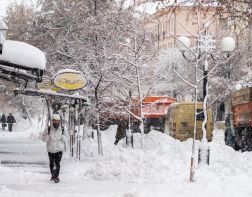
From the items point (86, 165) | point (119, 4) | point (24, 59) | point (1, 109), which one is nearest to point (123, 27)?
point (119, 4)

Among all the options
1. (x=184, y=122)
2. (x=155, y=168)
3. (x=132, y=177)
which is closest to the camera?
(x=132, y=177)

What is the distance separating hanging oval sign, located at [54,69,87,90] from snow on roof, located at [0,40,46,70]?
5173 millimetres

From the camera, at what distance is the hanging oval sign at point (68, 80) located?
61.4 ft

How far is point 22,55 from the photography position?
13.1 meters

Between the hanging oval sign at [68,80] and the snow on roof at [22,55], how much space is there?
5.17 m

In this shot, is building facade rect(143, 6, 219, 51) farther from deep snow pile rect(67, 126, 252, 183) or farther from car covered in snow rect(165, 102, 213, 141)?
deep snow pile rect(67, 126, 252, 183)

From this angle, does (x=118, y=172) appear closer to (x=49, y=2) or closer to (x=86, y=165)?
(x=86, y=165)

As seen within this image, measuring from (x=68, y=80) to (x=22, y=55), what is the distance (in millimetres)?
5745

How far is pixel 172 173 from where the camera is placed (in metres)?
17.6

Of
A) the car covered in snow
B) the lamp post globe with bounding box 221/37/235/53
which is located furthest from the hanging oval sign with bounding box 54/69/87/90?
the car covered in snow

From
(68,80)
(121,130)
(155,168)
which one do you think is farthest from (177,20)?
(155,168)

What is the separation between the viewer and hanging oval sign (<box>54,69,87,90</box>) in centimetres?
1872

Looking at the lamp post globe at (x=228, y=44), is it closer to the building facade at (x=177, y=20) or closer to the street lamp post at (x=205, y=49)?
the street lamp post at (x=205, y=49)

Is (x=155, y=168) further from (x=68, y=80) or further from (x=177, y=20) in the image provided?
(x=177, y=20)
